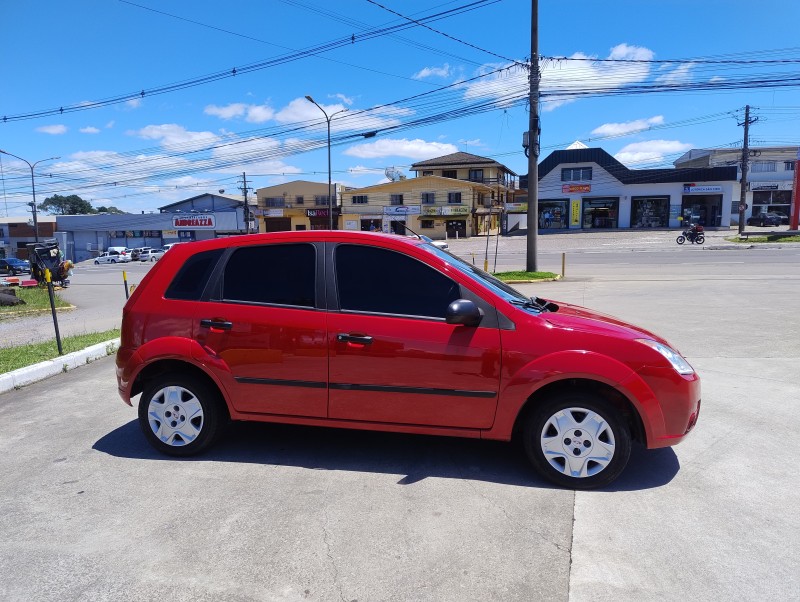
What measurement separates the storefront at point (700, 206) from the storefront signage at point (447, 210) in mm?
22804

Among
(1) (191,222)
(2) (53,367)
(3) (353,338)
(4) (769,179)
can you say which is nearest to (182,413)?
(3) (353,338)

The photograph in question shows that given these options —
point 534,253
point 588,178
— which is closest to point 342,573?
point 534,253

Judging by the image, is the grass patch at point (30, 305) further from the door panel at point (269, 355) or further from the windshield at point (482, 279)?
the windshield at point (482, 279)

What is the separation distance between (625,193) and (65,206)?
13894 cm

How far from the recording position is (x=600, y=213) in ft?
193

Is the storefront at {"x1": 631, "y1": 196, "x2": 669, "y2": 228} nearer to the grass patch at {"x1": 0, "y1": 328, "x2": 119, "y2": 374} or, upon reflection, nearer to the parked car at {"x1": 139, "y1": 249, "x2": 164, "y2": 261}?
the parked car at {"x1": 139, "y1": 249, "x2": 164, "y2": 261}

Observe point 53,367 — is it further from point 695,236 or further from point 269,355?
point 695,236

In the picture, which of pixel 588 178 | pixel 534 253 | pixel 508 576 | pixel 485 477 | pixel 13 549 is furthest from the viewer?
pixel 588 178

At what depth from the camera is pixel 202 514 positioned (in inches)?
134

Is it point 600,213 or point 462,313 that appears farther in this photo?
point 600,213

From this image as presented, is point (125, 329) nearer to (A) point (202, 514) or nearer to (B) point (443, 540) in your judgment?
(A) point (202, 514)

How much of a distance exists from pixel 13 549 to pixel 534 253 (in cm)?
1812

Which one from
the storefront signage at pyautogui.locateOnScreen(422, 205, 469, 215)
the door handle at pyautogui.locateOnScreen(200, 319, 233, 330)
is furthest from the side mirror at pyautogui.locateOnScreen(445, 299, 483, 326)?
the storefront signage at pyautogui.locateOnScreen(422, 205, 469, 215)

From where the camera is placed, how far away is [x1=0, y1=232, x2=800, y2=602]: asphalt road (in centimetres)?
273
